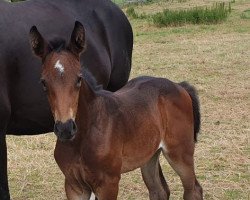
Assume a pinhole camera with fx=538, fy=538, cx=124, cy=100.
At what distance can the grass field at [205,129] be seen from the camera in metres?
4.79

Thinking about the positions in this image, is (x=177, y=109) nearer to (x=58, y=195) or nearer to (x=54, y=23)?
(x=54, y=23)

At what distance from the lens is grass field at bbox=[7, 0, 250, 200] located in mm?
4793

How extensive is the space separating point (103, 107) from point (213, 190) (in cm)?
194

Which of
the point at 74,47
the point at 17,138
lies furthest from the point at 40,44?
the point at 17,138

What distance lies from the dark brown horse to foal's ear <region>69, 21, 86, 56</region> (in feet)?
2.96

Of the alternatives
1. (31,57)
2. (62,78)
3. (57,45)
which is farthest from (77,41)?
(31,57)

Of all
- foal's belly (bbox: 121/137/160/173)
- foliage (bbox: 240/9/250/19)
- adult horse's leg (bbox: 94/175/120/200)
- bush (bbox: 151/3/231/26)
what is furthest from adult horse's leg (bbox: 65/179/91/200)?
Answer: foliage (bbox: 240/9/250/19)

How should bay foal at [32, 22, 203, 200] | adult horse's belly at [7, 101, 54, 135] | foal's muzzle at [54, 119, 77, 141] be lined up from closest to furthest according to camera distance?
1. foal's muzzle at [54, 119, 77, 141]
2. bay foal at [32, 22, 203, 200]
3. adult horse's belly at [7, 101, 54, 135]

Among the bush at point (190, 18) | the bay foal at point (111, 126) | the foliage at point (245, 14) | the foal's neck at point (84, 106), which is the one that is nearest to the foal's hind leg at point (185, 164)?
the bay foal at point (111, 126)

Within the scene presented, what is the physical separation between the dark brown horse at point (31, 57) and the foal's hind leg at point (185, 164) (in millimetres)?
884

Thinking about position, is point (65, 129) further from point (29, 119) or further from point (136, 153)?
point (29, 119)

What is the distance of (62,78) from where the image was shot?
Result: 8.59ft

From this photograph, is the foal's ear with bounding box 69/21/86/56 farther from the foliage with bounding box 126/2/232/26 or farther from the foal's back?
the foliage with bounding box 126/2/232/26

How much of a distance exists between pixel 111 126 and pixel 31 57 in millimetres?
917
